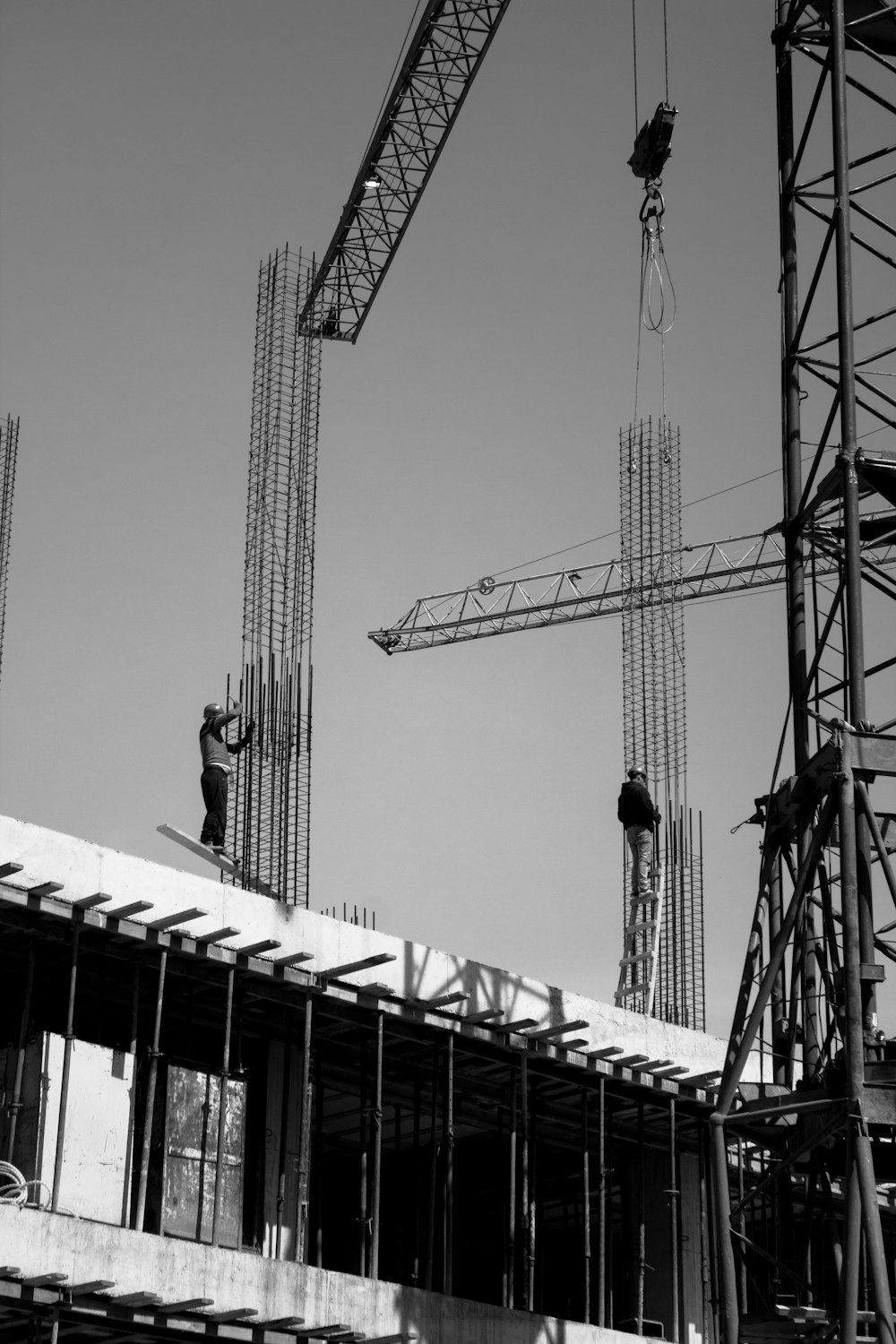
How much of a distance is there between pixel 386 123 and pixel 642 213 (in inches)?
781

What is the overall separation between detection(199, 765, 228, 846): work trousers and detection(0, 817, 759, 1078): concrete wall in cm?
386

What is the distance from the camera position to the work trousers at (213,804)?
93.7 feet

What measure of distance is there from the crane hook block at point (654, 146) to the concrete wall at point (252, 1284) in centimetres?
2217

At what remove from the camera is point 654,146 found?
38938mm

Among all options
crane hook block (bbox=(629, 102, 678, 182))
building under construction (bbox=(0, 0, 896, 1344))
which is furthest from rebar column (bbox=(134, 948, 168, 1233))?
crane hook block (bbox=(629, 102, 678, 182))

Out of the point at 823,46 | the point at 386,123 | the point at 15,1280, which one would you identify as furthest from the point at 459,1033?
the point at 386,123

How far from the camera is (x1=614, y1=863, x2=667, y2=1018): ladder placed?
102 ft

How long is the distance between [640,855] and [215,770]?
729cm

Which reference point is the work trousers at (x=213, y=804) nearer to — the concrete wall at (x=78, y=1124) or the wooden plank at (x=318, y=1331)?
the concrete wall at (x=78, y=1124)

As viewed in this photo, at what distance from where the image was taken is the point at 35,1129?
21750 millimetres

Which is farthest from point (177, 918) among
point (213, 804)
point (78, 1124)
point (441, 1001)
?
point (213, 804)

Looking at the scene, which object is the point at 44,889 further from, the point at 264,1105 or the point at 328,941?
the point at 264,1105

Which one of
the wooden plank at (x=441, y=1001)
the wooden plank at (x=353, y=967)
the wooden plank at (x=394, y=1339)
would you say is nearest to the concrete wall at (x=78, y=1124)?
the wooden plank at (x=353, y=967)

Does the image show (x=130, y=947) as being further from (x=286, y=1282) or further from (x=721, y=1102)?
(x=721, y=1102)
